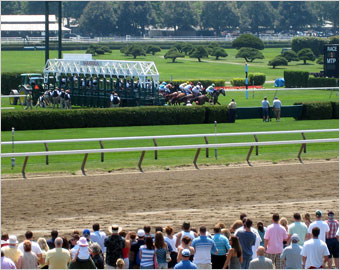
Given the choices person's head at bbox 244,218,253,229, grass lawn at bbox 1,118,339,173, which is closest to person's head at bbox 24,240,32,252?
person's head at bbox 244,218,253,229

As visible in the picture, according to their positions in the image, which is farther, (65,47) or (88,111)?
Answer: (65,47)

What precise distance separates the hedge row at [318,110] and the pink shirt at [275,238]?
15.6 metres

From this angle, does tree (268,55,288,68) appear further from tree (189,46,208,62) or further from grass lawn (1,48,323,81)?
tree (189,46,208,62)

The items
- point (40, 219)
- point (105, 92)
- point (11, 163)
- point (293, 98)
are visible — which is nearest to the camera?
point (40, 219)

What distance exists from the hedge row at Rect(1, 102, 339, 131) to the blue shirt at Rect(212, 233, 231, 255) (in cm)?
1348

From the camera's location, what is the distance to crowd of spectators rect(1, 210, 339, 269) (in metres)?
8.42

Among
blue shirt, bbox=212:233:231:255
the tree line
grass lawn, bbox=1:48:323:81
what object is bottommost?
grass lawn, bbox=1:48:323:81

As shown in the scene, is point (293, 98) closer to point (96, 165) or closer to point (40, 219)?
point (96, 165)

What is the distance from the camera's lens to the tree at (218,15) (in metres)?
88.6

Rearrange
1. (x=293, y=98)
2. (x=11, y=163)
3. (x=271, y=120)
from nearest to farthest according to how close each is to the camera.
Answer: (x=11, y=163) < (x=271, y=120) < (x=293, y=98)

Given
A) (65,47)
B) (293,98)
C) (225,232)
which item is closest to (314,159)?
(225,232)

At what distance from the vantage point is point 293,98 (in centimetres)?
3219

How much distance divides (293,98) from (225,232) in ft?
76.2

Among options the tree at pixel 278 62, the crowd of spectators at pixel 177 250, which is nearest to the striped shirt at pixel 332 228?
the crowd of spectators at pixel 177 250
